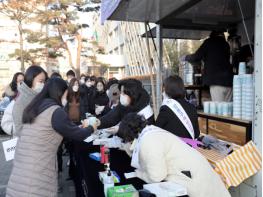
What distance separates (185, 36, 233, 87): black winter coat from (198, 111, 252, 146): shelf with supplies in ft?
1.53

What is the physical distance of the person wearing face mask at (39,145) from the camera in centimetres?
194

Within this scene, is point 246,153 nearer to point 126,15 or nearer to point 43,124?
point 43,124

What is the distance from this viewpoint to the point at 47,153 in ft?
6.62

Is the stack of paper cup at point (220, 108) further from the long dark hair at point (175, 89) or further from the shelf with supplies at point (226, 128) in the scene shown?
the long dark hair at point (175, 89)

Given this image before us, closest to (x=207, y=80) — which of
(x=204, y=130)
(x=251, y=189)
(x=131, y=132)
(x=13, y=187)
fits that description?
(x=204, y=130)

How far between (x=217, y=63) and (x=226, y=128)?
0.92 m

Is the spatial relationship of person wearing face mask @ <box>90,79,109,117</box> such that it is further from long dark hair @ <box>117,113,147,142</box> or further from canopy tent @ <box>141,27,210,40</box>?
long dark hair @ <box>117,113,147,142</box>

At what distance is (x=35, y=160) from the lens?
6.44 feet

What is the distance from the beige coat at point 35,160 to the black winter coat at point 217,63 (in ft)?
7.09

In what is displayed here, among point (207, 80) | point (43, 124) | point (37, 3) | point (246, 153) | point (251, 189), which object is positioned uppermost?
point (37, 3)

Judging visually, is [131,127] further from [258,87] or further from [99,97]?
[99,97]

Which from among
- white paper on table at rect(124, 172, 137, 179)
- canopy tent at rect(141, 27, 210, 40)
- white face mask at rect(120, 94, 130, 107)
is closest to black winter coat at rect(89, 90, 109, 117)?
canopy tent at rect(141, 27, 210, 40)

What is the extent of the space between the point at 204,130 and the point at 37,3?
565 inches

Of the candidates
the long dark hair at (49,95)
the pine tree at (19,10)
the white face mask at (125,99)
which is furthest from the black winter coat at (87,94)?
the pine tree at (19,10)
